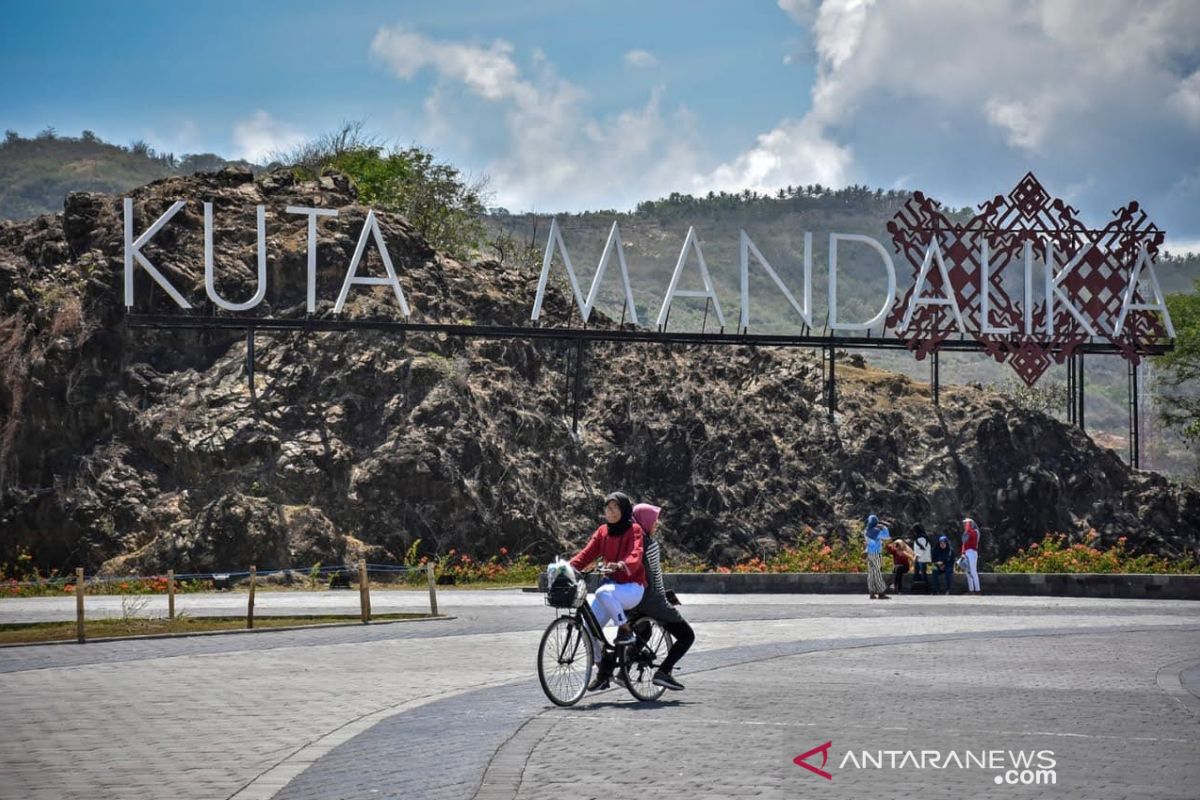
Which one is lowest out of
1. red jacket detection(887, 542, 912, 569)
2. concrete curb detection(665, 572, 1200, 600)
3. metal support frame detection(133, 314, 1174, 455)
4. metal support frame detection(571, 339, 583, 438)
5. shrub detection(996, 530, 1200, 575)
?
concrete curb detection(665, 572, 1200, 600)

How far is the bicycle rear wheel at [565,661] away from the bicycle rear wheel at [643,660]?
36cm

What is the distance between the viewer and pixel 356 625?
23.2m

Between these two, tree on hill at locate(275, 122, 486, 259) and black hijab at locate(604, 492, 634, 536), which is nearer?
black hijab at locate(604, 492, 634, 536)

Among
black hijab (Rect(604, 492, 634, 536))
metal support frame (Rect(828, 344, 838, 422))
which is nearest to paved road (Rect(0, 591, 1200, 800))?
black hijab (Rect(604, 492, 634, 536))

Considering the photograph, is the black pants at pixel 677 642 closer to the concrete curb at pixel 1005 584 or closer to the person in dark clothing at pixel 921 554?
the concrete curb at pixel 1005 584

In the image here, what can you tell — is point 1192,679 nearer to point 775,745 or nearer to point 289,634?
point 775,745

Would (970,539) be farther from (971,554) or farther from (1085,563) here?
(1085,563)

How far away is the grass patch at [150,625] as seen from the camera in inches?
846

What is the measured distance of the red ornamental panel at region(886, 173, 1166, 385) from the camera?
44688mm

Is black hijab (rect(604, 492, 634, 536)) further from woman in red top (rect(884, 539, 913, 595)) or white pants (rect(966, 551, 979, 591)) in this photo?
white pants (rect(966, 551, 979, 591))

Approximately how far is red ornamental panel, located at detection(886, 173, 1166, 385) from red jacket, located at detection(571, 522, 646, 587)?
31.6m

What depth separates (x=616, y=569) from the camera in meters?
13.8

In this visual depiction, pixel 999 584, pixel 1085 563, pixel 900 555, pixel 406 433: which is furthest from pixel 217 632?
pixel 1085 563

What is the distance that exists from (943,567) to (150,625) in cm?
1805
